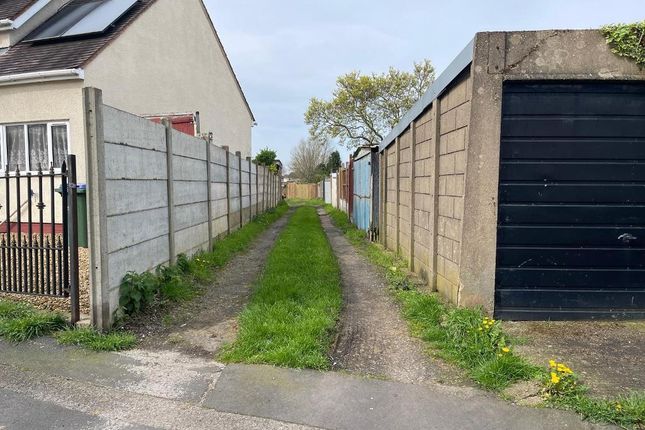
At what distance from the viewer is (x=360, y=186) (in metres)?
13.6

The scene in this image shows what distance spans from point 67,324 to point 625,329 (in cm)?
561

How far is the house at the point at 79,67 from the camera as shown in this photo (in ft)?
32.3

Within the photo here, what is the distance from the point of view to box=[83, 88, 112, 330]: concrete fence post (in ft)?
13.6

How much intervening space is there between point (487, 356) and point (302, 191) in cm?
4453

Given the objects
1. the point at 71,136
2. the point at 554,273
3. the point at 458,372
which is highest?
the point at 71,136

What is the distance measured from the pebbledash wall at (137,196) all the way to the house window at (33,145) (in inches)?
154

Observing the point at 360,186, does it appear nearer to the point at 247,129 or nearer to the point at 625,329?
the point at 625,329

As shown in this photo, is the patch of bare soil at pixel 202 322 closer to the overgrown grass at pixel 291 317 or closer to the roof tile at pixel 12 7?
the overgrown grass at pixel 291 317

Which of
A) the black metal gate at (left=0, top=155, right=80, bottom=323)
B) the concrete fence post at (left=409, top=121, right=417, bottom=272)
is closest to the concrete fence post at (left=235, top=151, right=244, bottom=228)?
the concrete fence post at (left=409, top=121, right=417, bottom=272)

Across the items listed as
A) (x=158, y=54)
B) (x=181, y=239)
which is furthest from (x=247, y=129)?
(x=181, y=239)

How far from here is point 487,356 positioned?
3.71 m

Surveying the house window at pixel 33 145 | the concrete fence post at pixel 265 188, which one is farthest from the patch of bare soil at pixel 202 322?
the concrete fence post at pixel 265 188

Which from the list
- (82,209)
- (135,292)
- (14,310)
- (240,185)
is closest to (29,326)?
(14,310)

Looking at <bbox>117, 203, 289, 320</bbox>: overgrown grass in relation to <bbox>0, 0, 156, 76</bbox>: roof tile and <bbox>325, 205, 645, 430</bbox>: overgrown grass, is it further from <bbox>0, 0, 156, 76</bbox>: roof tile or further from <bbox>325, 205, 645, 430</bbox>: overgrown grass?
<bbox>0, 0, 156, 76</bbox>: roof tile
